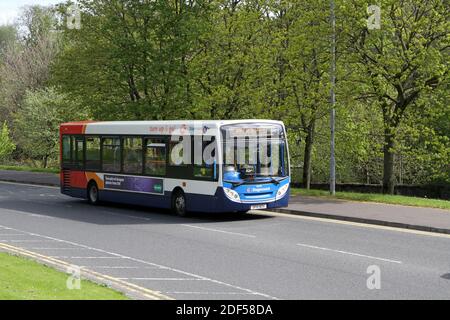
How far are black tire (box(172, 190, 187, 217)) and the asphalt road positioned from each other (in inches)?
11.9

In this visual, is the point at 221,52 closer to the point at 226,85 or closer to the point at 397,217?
the point at 226,85

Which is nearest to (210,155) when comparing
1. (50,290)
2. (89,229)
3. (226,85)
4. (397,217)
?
(89,229)

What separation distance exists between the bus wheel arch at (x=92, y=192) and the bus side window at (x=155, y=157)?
11.4 ft

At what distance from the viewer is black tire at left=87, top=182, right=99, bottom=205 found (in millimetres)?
24562

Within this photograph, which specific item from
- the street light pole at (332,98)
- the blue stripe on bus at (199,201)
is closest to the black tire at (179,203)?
the blue stripe on bus at (199,201)

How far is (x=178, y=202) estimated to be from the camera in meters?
20.7

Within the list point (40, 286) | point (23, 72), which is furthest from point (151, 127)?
point (23, 72)

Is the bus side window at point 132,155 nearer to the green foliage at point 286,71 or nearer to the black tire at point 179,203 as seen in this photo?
the black tire at point 179,203

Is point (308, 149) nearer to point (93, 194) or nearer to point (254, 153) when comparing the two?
point (93, 194)

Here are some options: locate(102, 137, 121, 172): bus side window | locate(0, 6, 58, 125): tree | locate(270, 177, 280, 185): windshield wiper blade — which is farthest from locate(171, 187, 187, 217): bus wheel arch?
locate(0, 6, 58, 125): tree

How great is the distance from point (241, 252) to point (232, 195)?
17.2 ft

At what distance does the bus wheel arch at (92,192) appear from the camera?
24562mm

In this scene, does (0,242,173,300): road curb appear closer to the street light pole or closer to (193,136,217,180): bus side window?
(193,136,217,180): bus side window

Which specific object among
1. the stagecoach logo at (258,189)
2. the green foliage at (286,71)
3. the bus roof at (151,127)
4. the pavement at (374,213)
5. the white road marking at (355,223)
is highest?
the green foliage at (286,71)
